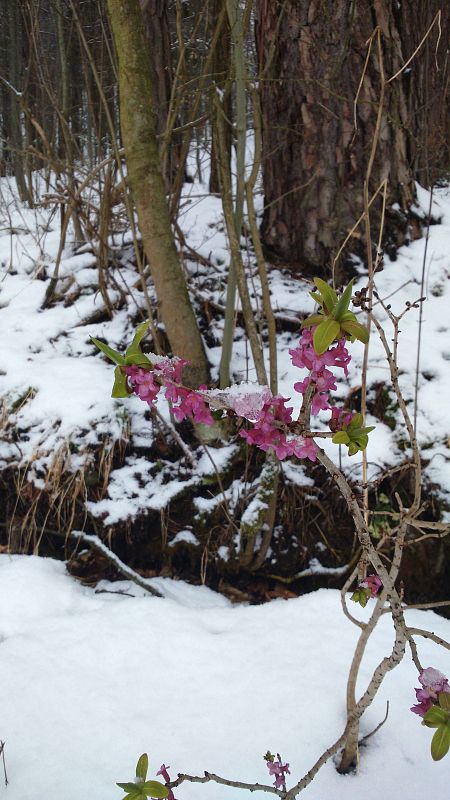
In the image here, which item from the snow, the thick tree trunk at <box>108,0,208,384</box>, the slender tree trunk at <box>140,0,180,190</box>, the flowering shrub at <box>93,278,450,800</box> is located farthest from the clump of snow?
the slender tree trunk at <box>140,0,180,190</box>

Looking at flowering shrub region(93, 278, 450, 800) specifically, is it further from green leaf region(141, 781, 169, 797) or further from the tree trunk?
the tree trunk

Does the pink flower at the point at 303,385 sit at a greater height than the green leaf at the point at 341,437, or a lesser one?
greater

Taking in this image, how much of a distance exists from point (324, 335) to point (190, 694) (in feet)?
3.21

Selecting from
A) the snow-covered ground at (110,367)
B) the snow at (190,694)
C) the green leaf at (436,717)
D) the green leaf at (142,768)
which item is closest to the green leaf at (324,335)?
the green leaf at (436,717)

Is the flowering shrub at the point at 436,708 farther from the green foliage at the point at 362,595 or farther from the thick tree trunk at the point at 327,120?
the thick tree trunk at the point at 327,120

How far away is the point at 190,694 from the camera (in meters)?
1.21

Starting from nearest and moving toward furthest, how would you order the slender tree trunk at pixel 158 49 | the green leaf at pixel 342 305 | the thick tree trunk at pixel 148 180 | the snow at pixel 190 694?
the green leaf at pixel 342 305 < the snow at pixel 190 694 < the thick tree trunk at pixel 148 180 < the slender tree trunk at pixel 158 49

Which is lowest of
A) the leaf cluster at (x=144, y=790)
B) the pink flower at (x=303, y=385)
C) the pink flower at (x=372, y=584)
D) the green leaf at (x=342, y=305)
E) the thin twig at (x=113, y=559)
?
the thin twig at (x=113, y=559)

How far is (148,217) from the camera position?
1848mm

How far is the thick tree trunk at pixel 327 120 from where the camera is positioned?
7.30ft

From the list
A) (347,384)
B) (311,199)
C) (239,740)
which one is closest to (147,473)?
(347,384)

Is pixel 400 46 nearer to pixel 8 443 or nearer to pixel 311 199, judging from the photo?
pixel 311 199

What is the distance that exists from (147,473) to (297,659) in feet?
2.84

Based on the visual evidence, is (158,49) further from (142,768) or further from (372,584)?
(142,768)
